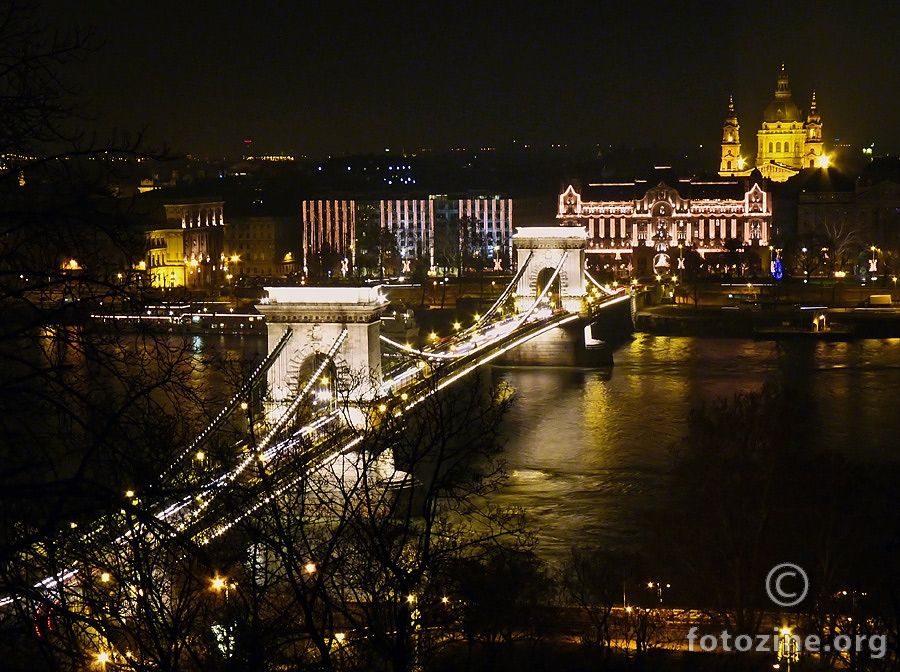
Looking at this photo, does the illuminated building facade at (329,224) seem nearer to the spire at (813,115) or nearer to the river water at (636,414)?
the river water at (636,414)

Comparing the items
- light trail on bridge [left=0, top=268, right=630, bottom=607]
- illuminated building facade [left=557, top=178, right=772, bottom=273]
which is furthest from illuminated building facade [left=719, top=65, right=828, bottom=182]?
light trail on bridge [left=0, top=268, right=630, bottom=607]

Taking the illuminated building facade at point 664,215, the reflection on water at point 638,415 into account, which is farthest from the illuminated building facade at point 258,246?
the reflection on water at point 638,415

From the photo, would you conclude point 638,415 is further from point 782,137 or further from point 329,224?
point 782,137

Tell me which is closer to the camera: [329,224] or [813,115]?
[329,224]

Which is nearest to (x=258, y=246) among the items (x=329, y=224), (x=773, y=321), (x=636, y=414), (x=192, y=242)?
(x=329, y=224)

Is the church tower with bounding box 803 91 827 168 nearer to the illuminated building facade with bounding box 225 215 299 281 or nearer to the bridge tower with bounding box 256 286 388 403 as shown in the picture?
the illuminated building facade with bounding box 225 215 299 281

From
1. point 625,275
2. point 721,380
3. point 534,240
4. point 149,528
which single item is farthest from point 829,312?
point 149,528
